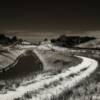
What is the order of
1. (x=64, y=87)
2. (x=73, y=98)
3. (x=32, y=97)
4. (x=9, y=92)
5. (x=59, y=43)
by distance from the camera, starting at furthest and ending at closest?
(x=59, y=43) → (x=64, y=87) → (x=9, y=92) → (x=32, y=97) → (x=73, y=98)

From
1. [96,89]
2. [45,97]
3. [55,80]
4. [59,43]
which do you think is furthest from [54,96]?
[59,43]

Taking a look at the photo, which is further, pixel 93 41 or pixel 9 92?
pixel 93 41

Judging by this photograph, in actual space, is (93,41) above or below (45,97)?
below

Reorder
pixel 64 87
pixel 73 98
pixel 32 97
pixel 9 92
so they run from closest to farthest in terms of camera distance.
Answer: pixel 73 98 < pixel 32 97 < pixel 9 92 < pixel 64 87

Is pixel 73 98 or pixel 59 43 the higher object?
pixel 73 98

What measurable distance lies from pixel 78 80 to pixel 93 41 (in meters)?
143

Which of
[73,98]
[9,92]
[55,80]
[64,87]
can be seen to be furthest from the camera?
[55,80]

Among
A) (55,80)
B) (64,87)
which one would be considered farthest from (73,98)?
(55,80)

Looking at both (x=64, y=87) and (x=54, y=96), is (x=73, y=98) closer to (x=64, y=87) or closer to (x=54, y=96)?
(x=54, y=96)

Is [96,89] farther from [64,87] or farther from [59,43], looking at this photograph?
[59,43]

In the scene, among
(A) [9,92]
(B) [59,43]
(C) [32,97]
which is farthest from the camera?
(B) [59,43]

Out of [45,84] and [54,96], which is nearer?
[54,96]

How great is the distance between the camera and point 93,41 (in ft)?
525

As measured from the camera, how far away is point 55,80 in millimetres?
17938
